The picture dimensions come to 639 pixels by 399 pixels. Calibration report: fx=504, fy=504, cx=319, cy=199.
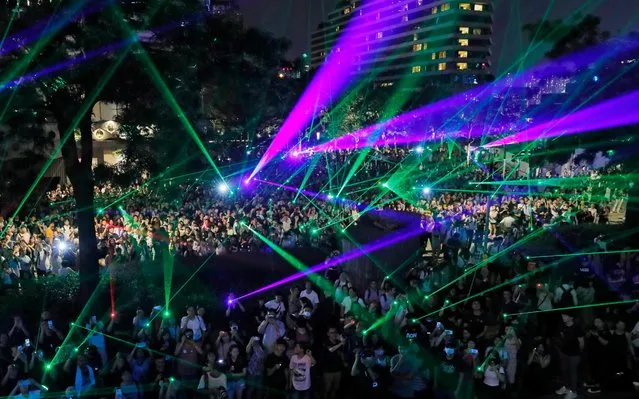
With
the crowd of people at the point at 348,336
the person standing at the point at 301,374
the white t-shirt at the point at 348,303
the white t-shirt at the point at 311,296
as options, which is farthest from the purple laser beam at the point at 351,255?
the person standing at the point at 301,374

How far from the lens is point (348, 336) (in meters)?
7.13

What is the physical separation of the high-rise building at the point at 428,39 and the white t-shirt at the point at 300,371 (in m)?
78.0

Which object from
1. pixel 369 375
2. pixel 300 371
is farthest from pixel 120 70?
pixel 369 375

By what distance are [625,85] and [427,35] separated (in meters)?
88.2

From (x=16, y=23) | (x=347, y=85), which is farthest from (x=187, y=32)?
(x=347, y=85)

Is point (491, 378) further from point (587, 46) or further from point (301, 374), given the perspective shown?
point (587, 46)

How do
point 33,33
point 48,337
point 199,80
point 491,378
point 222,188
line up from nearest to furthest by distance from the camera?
point 491,378
point 33,33
point 48,337
point 199,80
point 222,188

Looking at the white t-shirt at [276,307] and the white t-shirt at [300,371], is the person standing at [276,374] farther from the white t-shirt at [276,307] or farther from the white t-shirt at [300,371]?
the white t-shirt at [276,307]

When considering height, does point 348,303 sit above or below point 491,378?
above

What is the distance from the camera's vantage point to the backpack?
823 cm

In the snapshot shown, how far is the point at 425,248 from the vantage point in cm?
1335

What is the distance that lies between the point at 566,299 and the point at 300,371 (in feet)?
15.9

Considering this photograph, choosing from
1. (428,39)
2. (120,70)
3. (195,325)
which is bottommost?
(195,325)

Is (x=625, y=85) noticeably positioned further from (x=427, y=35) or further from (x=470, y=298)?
(x=427, y=35)
